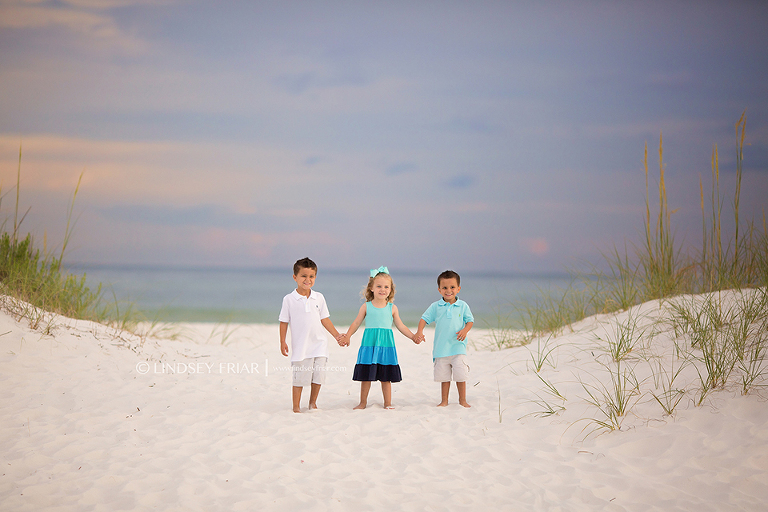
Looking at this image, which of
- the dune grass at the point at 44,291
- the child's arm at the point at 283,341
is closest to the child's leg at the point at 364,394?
the child's arm at the point at 283,341

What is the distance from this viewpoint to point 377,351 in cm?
507

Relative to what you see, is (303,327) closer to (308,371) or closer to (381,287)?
(308,371)

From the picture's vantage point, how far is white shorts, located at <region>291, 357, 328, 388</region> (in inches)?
198

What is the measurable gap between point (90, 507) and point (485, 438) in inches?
114

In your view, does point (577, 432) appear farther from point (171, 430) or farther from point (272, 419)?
point (171, 430)

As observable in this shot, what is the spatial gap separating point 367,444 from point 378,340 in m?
1.17

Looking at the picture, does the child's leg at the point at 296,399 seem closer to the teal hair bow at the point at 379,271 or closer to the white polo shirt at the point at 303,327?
the white polo shirt at the point at 303,327

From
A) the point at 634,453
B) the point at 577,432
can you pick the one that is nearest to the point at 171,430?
the point at 577,432

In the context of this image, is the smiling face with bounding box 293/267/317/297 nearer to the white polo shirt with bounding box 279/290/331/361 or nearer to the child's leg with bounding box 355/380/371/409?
the white polo shirt with bounding box 279/290/331/361

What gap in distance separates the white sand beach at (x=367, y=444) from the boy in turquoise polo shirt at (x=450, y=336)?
322 mm

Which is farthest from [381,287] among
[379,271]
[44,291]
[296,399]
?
[44,291]

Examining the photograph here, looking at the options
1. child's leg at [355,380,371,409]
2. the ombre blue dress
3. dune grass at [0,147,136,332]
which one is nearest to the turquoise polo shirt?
the ombre blue dress

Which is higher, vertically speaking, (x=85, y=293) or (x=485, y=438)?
(x=85, y=293)

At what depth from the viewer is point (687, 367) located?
5039mm
